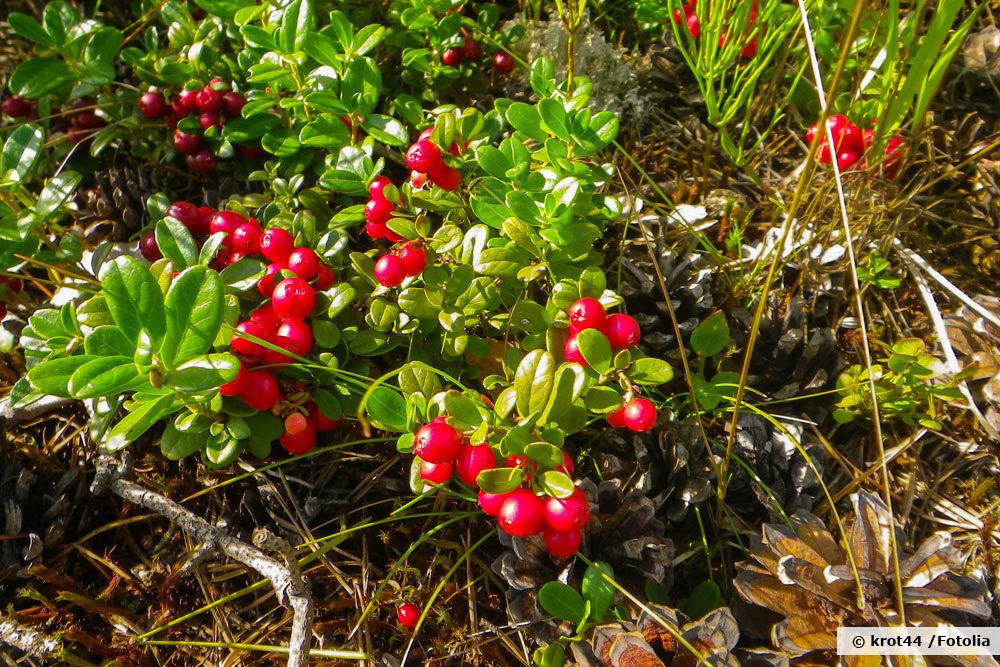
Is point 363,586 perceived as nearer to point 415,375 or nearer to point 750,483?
point 415,375

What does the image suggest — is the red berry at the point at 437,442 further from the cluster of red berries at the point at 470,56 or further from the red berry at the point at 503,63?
the red berry at the point at 503,63

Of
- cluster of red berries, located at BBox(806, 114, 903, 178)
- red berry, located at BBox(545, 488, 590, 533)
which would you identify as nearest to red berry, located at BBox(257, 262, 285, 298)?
red berry, located at BBox(545, 488, 590, 533)

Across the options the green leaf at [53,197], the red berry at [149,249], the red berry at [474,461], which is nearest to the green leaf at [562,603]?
the red berry at [474,461]

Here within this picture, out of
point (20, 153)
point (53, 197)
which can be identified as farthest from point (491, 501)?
point (20, 153)

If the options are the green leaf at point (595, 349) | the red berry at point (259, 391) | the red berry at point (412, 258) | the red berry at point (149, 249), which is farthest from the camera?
the red berry at point (149, 249)

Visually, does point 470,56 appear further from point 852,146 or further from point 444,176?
point 852,146

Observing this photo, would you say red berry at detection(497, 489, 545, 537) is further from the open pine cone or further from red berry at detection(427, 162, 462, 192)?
red berry at detection(427, 162, 462, 192)
